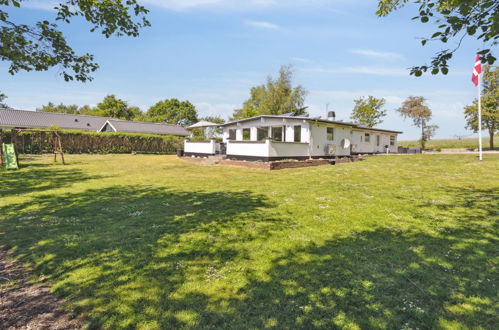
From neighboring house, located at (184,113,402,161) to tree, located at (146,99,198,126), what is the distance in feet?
169

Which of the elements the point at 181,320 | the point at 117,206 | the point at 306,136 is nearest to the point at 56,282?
the point at 181,320

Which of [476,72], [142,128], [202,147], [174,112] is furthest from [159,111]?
[476,72]

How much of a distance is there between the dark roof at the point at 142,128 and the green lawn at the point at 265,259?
3992 cm

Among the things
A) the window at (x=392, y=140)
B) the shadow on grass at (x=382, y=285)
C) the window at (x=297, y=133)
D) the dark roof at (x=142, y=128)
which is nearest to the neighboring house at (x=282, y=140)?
the window at (x=297, y=133)

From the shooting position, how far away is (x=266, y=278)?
12.1ft

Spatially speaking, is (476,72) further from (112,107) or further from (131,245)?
(112,107)

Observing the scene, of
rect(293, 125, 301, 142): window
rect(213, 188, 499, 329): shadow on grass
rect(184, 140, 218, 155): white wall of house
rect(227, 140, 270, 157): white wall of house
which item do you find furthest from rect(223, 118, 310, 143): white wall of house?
rect(213, 188, 499, 329): shadow on grass

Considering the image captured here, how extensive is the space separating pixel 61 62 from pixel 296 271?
729 cm

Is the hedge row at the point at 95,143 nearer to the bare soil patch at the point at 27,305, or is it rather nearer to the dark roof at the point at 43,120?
the dark roof at the point at 43,120

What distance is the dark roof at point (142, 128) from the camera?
146ft

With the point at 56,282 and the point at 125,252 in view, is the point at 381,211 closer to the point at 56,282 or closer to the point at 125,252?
the point at 125,252

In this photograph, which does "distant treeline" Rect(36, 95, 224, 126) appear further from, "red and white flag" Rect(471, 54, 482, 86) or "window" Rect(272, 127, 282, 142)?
"red and white flag" Rect(471, 54, 482, 86)

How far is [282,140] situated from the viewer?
22.6m

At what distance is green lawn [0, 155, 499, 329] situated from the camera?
2.96 metres
